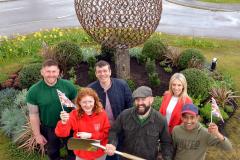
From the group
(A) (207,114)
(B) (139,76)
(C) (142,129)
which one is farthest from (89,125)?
(B) (139,76)

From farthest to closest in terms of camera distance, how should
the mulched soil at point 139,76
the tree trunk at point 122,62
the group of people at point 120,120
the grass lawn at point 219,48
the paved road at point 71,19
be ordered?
the paved road at point 71,19
the grass lawn at point 219,48
the mulched soil at point 139,76
the tree trunk at point 122,62
the group of people at point 120,120

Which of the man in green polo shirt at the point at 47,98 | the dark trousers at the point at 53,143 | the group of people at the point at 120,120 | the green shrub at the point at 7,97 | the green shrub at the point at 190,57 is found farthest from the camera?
the green shrub at the point at 190,57

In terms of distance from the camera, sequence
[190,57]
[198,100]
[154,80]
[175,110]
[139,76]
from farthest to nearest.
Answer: [190,57] < [139,76] < [154,80] < [198,100] < [175,110]

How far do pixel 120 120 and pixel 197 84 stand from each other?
11.9 ft

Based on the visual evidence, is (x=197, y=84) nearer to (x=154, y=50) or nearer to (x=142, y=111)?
(x=154, y=50)

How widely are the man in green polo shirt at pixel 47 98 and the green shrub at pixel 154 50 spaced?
14.9 feet

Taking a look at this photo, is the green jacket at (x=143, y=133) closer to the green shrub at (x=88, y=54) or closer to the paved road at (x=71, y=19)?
the green shrub at (x=88, y=54)

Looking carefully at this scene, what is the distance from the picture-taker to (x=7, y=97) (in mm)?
8188

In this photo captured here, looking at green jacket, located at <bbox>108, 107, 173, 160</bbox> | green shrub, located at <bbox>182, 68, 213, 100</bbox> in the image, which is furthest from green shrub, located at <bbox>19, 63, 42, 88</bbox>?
green jacket, located at <bbox>108, 107, 173, 160</bbox>

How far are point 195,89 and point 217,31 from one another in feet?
24.2

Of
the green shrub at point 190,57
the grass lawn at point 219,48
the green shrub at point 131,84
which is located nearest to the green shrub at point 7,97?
the green shrub at point 131,84

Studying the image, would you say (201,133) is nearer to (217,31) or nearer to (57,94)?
(57,94)

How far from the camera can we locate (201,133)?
4633mm

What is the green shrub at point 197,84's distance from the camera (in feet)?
26.2
